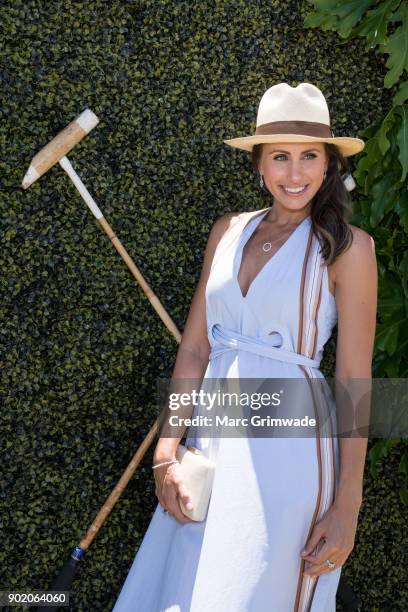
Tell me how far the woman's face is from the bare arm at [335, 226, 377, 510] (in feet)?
0.70

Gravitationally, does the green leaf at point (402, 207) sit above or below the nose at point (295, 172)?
above

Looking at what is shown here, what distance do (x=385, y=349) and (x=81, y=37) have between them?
1.57 m

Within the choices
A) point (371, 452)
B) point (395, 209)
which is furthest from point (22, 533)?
point (395, 209)

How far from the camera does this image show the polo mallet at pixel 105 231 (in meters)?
3.00

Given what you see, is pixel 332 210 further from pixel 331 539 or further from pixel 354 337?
pixel 331 539

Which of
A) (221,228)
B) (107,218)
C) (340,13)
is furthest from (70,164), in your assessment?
(340,13)

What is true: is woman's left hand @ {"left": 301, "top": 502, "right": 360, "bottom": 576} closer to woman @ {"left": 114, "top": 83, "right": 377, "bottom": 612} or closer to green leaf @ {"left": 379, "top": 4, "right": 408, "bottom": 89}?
woman @ {"left": 114, "top": 83, "right": 377, "bottom": 612}

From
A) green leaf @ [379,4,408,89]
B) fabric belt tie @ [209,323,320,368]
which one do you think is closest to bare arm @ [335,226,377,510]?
fabric belt tie @ [209,323,320,368]

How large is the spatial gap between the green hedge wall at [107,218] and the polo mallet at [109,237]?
0.06 metres

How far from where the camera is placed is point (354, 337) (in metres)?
2.36

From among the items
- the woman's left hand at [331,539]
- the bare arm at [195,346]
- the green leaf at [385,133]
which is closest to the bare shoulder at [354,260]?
the bare arm at [195,346]

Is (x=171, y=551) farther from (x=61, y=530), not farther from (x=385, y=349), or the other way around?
(x=385, y=349)

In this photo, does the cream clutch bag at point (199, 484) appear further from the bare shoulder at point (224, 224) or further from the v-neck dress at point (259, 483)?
the bare shoulder at point (224, 224)

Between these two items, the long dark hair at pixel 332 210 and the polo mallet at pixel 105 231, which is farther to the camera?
the polo mallet at pixel 105 231
